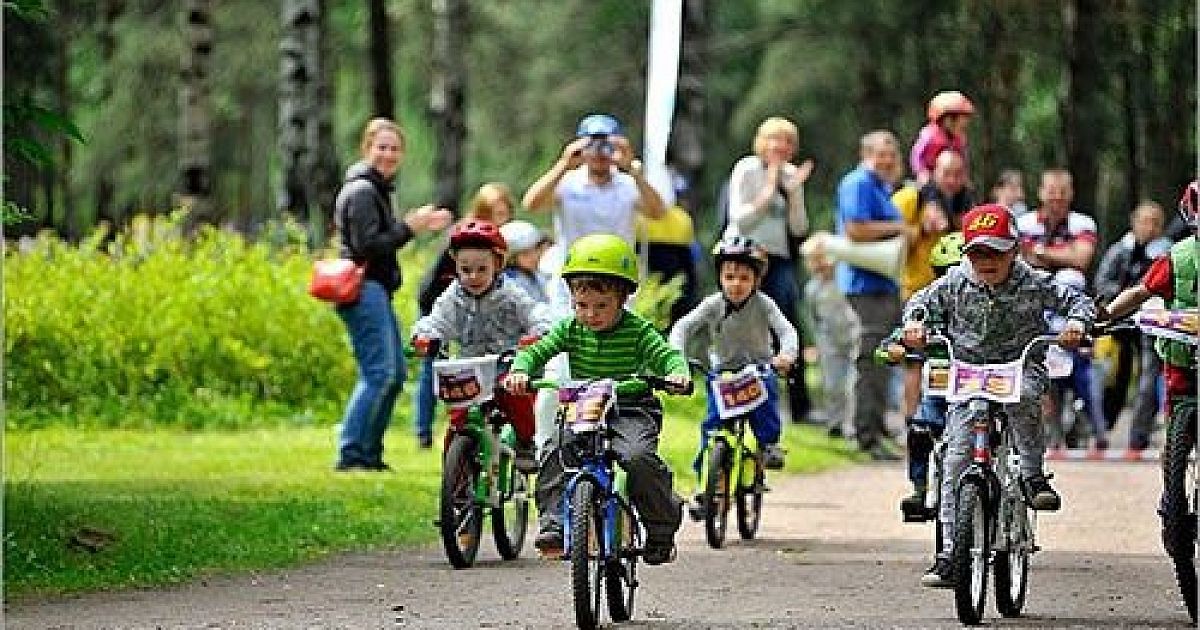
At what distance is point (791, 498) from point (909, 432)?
3445 mm

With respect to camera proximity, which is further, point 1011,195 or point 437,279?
point 1011,195

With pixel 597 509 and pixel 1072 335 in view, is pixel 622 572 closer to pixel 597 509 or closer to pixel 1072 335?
pixel 597 509

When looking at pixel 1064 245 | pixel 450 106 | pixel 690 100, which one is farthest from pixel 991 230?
pixel 450 106

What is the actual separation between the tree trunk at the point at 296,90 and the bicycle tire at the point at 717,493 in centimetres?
1524

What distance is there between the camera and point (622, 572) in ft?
37.3

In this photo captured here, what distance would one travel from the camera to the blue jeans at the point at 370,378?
1753 cm

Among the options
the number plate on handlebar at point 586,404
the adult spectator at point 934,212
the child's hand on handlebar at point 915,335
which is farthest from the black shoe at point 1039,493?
the adult spectator at point 934,212

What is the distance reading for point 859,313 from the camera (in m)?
20.0

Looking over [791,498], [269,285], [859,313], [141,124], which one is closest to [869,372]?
[859,313]

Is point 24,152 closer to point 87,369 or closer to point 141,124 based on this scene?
point 87,369

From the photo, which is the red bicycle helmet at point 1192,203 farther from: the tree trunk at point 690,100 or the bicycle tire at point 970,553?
the tree trunk at point 690,100

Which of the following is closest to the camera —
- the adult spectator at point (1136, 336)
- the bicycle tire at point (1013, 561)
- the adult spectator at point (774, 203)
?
the bicycle tire at point (1013, 561)

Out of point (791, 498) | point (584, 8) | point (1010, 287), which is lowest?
point (791, 498)

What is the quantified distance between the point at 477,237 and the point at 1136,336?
980cm
